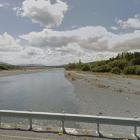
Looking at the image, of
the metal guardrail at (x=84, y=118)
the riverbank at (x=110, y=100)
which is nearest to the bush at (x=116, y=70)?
the riverbank at (x=110, y=100)

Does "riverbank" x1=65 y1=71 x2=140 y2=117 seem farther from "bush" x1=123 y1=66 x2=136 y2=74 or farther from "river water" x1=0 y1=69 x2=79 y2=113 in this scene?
"bush" x1=123 y1=66 x2=136 y2=74

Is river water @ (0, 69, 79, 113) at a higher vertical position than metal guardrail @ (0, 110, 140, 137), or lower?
lower

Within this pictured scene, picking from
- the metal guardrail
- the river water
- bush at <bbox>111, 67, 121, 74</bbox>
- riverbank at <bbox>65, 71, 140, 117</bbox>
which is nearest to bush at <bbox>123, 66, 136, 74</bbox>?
bush at <bbox>111, 67, 121, 74</bbox>

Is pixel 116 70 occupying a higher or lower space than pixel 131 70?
lower

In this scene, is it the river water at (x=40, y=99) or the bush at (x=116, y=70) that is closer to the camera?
the river water at (x=40, y=99)

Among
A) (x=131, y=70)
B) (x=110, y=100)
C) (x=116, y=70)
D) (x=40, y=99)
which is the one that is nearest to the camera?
(x=110, y=100)

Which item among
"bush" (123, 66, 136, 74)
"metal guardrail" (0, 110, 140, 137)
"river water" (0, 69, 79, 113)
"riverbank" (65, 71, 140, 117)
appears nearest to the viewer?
"metal guardrail" (0, 110, 140, 137)

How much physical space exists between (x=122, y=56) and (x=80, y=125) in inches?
5881

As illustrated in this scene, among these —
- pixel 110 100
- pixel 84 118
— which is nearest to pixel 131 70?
pixel 110 100

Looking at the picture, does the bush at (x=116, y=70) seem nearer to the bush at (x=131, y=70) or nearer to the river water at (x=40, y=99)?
the bush at (x=131, y=70)

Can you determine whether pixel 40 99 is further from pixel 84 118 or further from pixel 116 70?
pixel 116 70

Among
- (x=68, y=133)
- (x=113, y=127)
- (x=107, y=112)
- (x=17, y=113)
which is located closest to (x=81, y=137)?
(x=68, y=133)

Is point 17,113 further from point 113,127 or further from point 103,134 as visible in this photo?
point 113,127

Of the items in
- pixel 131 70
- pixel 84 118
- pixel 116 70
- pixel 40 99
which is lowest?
pixel 40 99
